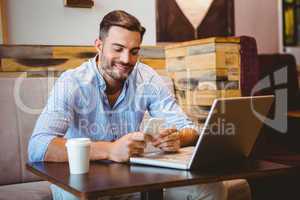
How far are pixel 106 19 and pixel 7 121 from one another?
0.75m

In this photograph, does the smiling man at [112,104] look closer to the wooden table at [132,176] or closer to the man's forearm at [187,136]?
the man's forearm at [187,136]

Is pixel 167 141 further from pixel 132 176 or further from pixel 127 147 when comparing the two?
pixel 132 176

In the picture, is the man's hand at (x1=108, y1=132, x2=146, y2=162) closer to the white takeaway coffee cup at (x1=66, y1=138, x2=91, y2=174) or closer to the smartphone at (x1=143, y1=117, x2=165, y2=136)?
the smartphone at (x1=143, y1=117, x2=165, y2=136)

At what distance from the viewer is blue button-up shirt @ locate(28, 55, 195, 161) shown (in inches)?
66.3

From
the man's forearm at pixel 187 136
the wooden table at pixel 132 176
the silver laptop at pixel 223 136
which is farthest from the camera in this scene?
the man's forearm at pixel 187 136

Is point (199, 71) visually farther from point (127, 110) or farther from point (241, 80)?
point (127, 110)

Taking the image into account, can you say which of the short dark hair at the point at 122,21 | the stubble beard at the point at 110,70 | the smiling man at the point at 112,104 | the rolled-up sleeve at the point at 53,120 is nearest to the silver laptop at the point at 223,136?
the smiling man at the point at 112,104

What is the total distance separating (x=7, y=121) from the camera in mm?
2277

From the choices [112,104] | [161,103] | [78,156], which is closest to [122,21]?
[112,104]

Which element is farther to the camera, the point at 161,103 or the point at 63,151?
the point at 161,103

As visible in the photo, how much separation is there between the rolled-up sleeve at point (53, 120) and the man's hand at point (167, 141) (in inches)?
14.5

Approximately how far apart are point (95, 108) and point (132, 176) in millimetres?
689

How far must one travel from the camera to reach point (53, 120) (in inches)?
66.3

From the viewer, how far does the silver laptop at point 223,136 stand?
1.32 meters
